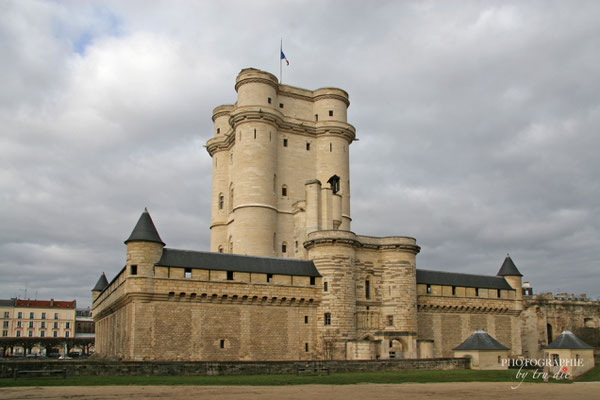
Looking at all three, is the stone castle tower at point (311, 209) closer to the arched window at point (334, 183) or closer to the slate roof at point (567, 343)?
the arched window at point (334, 183)

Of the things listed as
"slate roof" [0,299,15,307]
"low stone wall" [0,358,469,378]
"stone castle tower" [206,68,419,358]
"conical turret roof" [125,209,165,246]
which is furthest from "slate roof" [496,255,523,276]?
"slate roof" [0,299,15,307]

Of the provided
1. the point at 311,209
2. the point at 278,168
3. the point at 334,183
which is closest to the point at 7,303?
the point at 278,168

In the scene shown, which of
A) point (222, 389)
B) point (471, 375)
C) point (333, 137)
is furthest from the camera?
point (333, 137)

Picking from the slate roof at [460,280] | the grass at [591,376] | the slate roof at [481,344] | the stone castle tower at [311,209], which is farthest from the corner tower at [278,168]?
the grass at [591,376]

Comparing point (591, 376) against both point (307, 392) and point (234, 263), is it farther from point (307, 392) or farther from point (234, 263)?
point (234, 263)

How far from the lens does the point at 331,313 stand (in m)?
38.8

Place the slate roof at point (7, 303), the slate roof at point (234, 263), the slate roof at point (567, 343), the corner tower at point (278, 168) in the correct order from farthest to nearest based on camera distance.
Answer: the slate roof at point (7, 303), the corner tower at point (278, 168), the slate roof at point (234, 263), the slate roof at point (567, 343)

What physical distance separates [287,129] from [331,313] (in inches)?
746

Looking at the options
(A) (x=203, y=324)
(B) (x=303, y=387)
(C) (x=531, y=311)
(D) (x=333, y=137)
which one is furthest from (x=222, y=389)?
(C) (x=531, y=311)

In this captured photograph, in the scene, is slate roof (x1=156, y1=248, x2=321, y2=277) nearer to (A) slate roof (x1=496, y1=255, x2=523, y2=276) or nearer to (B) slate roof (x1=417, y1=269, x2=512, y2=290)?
(B) slate roof (x1=417, y1=269, x2=512, y2=290)

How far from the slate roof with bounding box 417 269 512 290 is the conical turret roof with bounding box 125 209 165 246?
67.9 feet

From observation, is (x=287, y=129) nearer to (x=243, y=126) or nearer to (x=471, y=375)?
(x=243, y=126)

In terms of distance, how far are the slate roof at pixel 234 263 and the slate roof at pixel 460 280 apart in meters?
10.7

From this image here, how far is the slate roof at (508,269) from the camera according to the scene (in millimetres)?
51344
